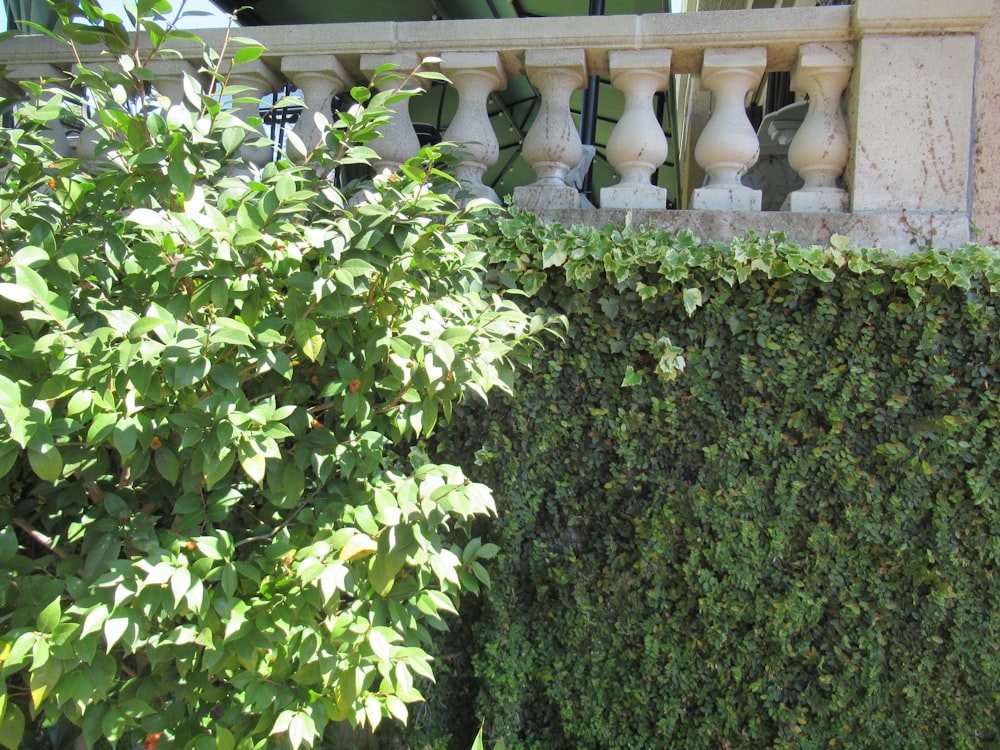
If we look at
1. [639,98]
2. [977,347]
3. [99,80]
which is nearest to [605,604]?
[977,347]

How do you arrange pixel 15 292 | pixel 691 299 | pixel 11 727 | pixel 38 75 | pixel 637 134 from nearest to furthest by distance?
pixel 15 292
pixel 11 727
pixel 691 299
pixel 637 134
pixel 38 75

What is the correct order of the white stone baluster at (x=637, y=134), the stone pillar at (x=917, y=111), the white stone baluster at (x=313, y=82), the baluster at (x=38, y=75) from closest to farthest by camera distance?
the stone pillar at (x=917, y=111), the white stone baluster at (x=637, y=134), the white stone baluster at (x=313, y=82), the baluster at (x=38, y=75)

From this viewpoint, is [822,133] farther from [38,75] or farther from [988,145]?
[38,75]

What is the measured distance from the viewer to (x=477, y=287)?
223cm

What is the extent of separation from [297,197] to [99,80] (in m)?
0.61

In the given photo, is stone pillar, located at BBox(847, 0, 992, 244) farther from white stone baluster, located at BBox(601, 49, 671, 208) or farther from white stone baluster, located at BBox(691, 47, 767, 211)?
white stone baluster, located at BBox(601, 49, 671, 208)

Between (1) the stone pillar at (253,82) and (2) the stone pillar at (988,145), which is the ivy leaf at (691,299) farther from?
(1) the stone pillar at (253,82)

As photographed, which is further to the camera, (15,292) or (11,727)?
(11,727)

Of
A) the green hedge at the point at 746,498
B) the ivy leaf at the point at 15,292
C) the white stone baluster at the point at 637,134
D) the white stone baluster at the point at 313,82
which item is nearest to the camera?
the ivy leaf at the point at 15,292

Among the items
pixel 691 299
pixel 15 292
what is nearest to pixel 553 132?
pixel 691 299

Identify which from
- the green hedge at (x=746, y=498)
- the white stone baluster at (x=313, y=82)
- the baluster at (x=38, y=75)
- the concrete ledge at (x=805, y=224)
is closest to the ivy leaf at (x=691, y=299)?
the green hedge at (x=746, y=498)

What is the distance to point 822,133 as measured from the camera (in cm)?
271

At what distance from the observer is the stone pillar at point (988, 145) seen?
2.67 m

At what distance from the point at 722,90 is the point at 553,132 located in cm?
64
